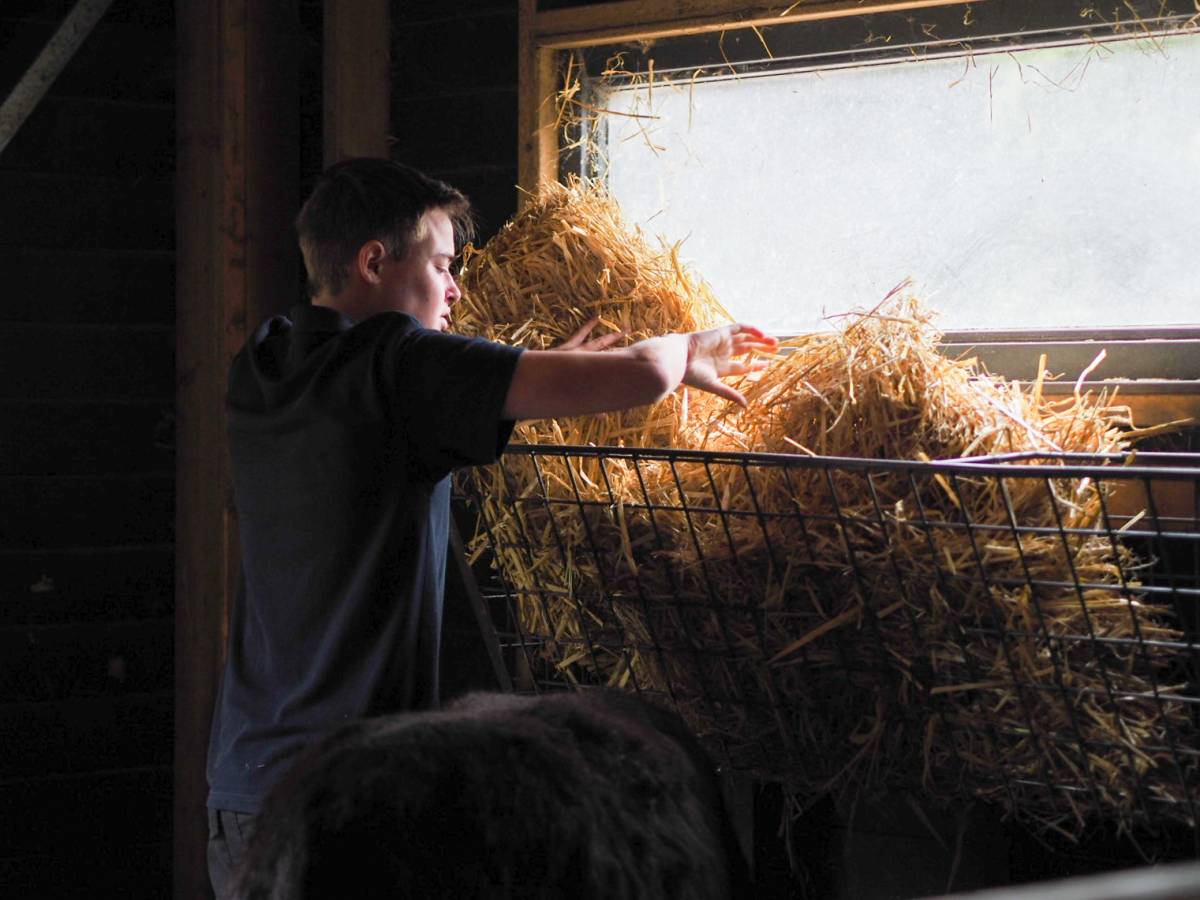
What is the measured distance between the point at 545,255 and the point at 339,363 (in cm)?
46

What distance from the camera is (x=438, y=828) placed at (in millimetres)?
924

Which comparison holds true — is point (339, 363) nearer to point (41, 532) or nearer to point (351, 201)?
point (351, 201)

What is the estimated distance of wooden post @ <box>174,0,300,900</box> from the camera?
2.50 metres

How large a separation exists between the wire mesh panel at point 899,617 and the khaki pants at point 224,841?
0.44m

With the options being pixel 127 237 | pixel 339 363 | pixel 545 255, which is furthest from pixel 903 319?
pixel 127 237

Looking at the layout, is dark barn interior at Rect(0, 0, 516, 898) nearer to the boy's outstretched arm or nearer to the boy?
the boy

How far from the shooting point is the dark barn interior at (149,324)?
8.12ft

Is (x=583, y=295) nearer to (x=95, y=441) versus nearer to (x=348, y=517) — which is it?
(x=348, y=517)

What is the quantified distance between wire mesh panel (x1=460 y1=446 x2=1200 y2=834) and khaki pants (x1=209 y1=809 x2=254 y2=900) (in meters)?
0.44

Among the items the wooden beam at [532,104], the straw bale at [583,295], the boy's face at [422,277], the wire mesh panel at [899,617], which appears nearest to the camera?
the wire mesh panel at [899,617]

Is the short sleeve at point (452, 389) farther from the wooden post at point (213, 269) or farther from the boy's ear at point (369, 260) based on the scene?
the wooden post at point (213, 269)

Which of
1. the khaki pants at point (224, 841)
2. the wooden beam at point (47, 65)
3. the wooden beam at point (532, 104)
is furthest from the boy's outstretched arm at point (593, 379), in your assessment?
the wooden beam at point (47, 65)

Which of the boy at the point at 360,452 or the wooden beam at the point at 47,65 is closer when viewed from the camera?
the boy at the point at 360,452

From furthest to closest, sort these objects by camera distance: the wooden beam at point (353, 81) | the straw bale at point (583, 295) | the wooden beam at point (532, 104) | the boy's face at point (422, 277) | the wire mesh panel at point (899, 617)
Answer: the wooden beam at point (353, 81) < the wooden beam at point (532, 104) < the straw bale at point (583, 295) < the boy's face at point (422, 277) < the wire mesh panel at point (899, 617)
